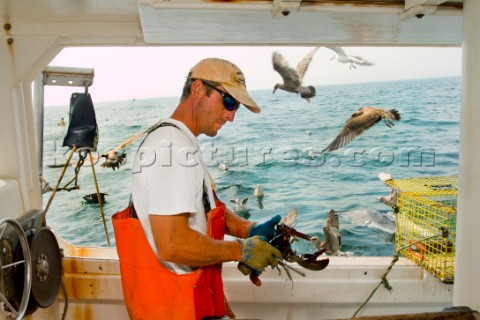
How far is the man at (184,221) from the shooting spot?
1350 mm

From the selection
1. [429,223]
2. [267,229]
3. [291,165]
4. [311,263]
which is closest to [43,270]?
[267,229]

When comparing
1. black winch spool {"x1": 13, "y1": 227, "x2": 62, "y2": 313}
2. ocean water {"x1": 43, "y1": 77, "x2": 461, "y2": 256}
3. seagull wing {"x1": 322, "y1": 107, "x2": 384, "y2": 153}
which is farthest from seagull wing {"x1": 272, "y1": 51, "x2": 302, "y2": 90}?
black winch spool {"x1": 13, "y1": 227, "x2": 62, "y2": 313}

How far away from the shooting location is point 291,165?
1454 centimetres

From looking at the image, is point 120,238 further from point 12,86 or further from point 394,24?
point 394,24

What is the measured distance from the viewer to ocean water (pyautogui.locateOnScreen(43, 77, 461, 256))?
10602 mm

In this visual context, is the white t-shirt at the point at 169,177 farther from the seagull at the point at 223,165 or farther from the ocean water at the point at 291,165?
the seagull at the point at 223,165

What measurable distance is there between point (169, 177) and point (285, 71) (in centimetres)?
481

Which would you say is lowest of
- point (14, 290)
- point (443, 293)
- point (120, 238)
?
point (443, 293)

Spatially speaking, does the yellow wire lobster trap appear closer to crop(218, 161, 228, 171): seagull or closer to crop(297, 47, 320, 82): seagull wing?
crop(297, 47, 320, 82): seagull wing

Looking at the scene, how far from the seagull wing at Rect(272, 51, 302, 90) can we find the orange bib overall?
15.0ft

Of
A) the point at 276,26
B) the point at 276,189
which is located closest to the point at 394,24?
the point at 276,26

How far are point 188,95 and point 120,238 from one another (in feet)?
1.82

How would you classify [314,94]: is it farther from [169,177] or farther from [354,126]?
[169,177]

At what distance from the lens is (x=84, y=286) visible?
2660mm
